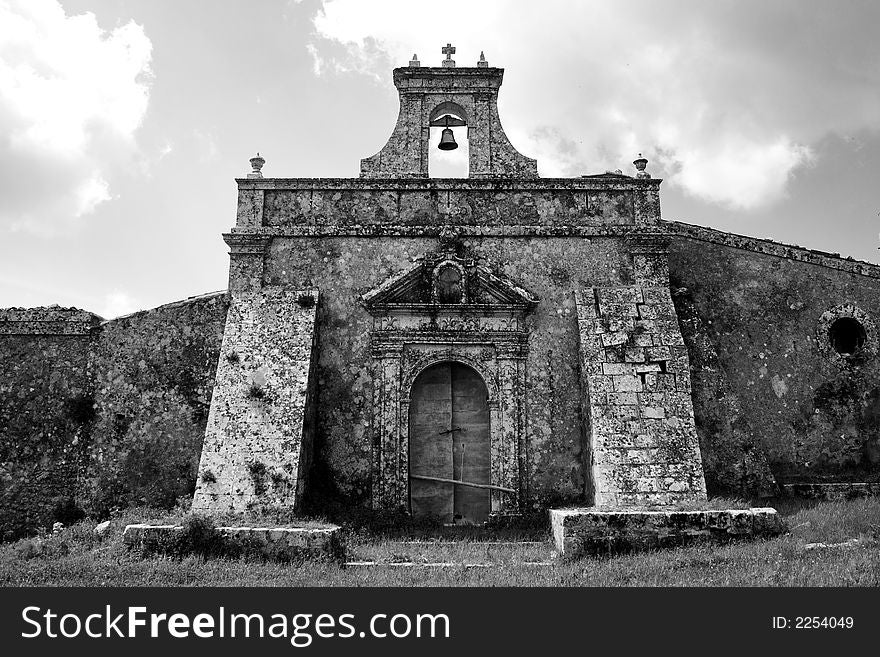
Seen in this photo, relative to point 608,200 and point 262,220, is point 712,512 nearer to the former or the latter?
point 608,200

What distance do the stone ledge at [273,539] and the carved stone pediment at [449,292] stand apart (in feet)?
15.0

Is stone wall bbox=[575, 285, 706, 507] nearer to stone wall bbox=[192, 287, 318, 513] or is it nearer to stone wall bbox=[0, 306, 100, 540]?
stone wall bbox=[192, 287, 318, 513]

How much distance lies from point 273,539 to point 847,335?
12.1m

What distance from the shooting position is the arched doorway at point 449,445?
1084cm

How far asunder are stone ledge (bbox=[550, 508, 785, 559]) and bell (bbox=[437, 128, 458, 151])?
815cm

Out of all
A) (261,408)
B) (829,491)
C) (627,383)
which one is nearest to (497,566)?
(627,383)

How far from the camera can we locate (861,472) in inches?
480

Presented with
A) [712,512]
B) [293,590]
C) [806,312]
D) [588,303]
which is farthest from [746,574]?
[806,312]

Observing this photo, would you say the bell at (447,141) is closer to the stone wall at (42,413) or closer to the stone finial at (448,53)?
the stone finial at (448,53)

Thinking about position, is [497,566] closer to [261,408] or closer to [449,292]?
[261,408]

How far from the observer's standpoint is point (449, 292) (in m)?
11.5

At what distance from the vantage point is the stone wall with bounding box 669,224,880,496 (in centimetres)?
1173

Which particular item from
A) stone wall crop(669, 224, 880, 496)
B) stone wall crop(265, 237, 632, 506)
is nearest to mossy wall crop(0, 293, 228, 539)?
stone wall crop(265, 237, 632, 506)

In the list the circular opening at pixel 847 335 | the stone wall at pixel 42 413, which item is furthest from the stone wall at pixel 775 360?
the stone wall at pixel 42 413
